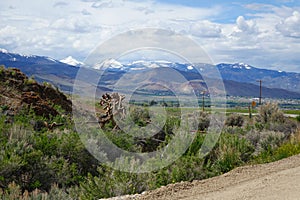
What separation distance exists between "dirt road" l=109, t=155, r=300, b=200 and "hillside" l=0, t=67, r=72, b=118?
9.22 m

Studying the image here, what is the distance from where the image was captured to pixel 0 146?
37.1ft

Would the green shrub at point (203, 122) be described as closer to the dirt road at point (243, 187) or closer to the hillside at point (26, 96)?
the hillside at point (26, 96)

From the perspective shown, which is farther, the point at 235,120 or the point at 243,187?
the point at 235,120

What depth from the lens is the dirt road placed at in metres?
8.19

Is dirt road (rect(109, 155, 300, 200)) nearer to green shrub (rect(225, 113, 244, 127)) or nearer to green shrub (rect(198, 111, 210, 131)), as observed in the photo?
green shrub (rect(198, 111, 210, 131))

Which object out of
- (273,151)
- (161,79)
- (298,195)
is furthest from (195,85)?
(298,195)

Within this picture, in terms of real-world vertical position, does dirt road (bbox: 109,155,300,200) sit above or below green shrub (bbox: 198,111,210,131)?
above

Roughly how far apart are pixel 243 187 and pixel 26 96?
12182 mm

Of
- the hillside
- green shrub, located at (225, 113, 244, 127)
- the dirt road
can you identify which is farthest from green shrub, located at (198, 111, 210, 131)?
the dirt road

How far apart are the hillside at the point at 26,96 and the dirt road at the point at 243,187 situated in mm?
9218

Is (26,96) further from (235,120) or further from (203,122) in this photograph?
(235,120)

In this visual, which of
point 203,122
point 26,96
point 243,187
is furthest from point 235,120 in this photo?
point 243,187

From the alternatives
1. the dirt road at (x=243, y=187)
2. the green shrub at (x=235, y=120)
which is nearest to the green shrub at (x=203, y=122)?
the green shrub at (x=235, y=120)

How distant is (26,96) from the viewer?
18859 millimetres
